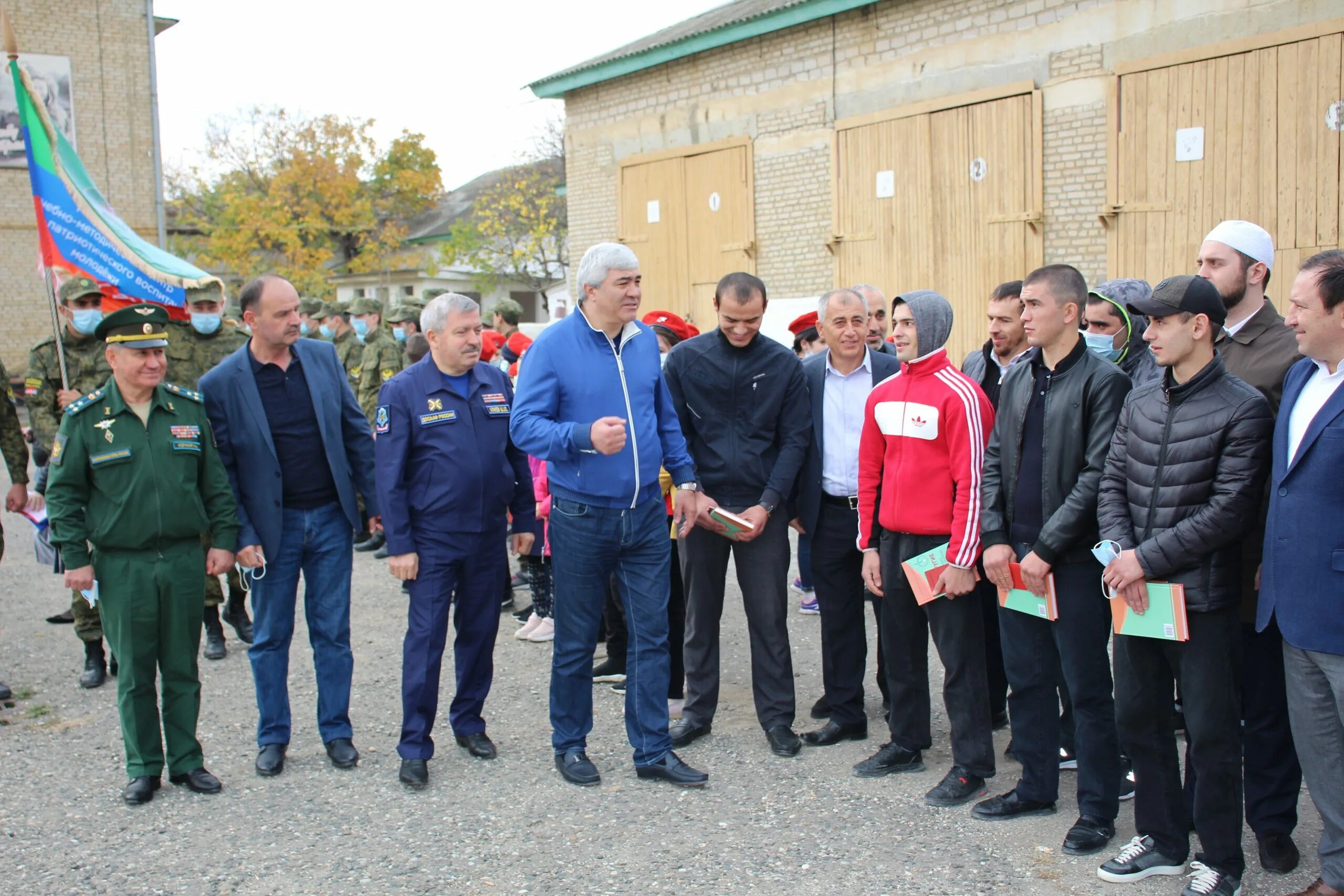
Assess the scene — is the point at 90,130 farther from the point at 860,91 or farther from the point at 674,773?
the point at 674,773

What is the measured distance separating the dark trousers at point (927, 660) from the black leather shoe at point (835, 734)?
36 cm

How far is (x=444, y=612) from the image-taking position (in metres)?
4.96

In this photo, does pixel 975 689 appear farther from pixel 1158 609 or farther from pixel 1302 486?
pixel 1302 486

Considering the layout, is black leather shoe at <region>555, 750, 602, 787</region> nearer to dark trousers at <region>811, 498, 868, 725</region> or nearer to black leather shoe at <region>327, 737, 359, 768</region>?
black leather shoe at <region>327, 737, 359, 768</region>

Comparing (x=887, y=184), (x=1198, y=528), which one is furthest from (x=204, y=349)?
(x=887, y=184)

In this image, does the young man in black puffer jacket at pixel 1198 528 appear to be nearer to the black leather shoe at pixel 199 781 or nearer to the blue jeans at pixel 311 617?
the blue jeans at pixel 311 617

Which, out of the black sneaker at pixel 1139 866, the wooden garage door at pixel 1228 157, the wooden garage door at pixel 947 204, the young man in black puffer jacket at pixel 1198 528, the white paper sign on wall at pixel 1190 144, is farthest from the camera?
the wooden garage door at pixel 947 204

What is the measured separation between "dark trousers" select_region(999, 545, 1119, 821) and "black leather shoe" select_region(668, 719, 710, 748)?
1618 millimetres

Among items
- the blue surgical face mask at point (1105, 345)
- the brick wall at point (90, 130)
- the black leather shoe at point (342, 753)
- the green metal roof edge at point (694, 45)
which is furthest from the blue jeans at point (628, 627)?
the brick wall at point (90, 130)

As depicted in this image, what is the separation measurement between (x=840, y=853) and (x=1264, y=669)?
5.41 feet

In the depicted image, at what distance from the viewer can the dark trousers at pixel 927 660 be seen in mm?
4469

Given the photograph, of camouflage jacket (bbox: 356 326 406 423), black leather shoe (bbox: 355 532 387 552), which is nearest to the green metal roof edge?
camouflage jacket (bbox: 356 326 406 423)

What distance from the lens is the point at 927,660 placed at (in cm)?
469

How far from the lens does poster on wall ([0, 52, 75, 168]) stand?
27.6 m
